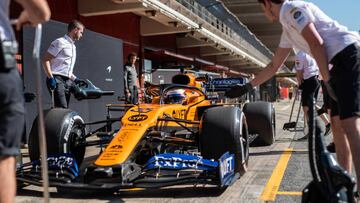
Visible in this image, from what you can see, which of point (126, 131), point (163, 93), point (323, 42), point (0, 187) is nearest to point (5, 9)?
point (0, 187)

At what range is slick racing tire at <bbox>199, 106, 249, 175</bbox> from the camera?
4.95 m

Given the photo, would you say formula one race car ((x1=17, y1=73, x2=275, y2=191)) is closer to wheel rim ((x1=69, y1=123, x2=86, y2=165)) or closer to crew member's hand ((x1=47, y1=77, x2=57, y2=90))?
wheel rim ((x1=69, y1=123, x2=86, y2=165))

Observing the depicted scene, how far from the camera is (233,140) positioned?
4.94 m

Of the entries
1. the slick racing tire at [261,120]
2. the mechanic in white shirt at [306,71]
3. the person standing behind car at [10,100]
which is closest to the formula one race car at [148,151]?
the slick racing tire at [261,120]

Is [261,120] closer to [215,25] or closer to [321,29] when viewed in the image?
[321,29]

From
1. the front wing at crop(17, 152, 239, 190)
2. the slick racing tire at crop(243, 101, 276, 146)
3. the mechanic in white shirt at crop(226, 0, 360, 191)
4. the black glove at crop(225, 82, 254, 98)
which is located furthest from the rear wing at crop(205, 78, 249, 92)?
the mechanic in white shirt at crop(226, 0, 360, 191)

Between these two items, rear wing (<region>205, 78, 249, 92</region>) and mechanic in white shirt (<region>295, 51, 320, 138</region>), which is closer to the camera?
mechanic in white shirt (<region>295, 51, 320, 138</region>)

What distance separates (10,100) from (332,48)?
2.16 m

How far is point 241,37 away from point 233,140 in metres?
35.2

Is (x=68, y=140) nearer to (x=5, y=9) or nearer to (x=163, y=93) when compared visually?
(x=163, y=93)

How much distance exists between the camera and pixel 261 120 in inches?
309

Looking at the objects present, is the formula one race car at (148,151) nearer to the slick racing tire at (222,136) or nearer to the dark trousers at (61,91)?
the slick racing tire at (222,136)

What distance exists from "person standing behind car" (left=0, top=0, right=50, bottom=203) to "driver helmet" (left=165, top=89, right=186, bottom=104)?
422 cm

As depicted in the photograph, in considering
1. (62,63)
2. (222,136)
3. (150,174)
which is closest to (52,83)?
(62,63)
